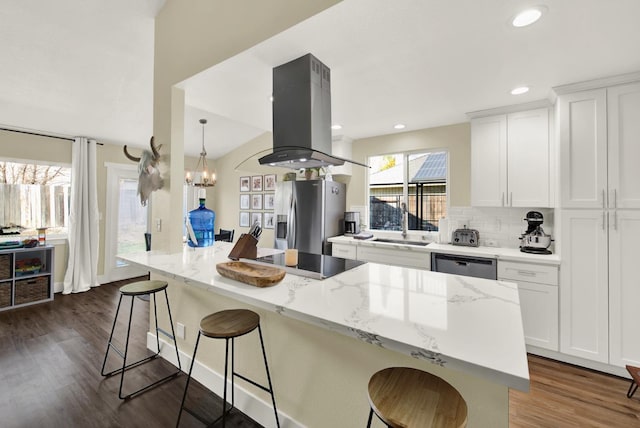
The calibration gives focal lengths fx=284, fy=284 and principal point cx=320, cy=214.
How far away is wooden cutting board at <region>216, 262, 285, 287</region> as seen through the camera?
4.80 feet

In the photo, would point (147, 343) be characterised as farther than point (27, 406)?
Yes

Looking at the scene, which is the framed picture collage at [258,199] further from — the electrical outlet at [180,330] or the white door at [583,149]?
the white door at [583,149]

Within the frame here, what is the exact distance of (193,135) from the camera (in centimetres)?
506

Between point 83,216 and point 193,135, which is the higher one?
point 193,135

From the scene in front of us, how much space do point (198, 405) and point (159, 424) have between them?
0.23 meters

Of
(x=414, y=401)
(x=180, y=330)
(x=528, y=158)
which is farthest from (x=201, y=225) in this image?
(x=528, y=158)

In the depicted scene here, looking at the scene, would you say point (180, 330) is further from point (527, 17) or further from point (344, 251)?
point (527, 17)

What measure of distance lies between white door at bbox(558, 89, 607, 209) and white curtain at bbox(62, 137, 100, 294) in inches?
234

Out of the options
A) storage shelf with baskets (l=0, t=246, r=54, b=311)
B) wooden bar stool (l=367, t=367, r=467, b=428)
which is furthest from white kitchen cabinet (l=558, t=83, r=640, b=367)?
storage shelf with baskets (l=0, t=246, r=54, b=311)

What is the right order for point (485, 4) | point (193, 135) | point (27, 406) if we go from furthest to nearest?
1. point (193, 135)
2. point (27, 406)
3. point (485, 4)

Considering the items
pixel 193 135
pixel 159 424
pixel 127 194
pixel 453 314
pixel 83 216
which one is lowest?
pixel 159 424

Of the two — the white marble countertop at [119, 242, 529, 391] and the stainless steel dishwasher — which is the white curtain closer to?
the white marble countertop at [119, 242, 529, 391]

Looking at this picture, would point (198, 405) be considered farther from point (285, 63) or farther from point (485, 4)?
point (485, 4)

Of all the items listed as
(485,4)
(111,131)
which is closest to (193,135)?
(111,131)
